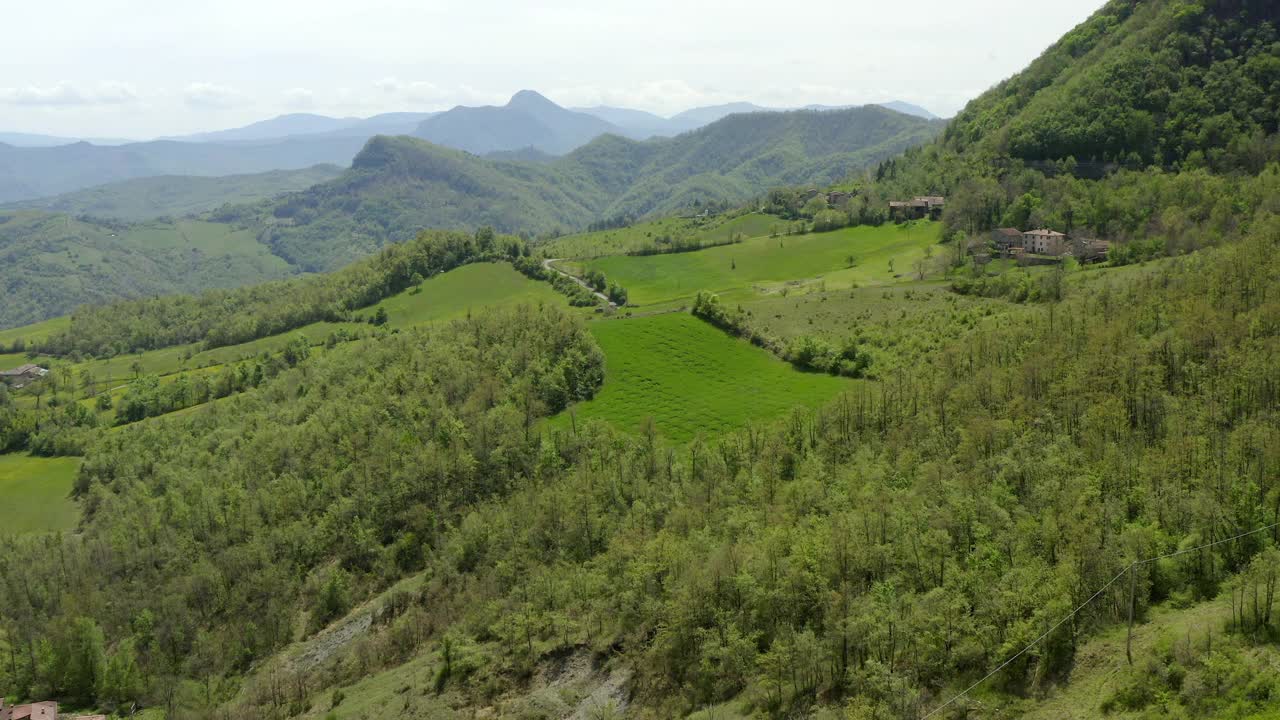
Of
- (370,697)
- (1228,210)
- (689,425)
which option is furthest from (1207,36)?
(370,697)

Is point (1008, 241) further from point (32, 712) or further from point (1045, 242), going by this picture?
point (32, 712)

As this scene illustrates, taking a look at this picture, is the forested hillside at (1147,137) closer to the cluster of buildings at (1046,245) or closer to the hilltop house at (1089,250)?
the hilltop house at (1089,250)

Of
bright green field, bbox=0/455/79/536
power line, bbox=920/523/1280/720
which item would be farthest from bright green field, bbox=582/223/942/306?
bright green field, bbox=0/455/79/536

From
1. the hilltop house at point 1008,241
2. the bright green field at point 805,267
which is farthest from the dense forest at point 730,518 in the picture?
the bright green field at point 805,267

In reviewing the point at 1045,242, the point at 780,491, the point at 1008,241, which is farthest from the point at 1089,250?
the point at 780,491

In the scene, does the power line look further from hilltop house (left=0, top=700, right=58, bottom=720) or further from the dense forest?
hilltop house (left=0, top=700, right=58, bottom=720)

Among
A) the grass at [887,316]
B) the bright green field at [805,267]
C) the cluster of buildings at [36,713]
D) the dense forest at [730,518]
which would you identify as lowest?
the cluster of buildings at [36,713]

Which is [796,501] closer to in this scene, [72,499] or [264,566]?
[264,566]
